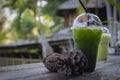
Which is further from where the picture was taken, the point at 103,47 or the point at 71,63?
the point at 103,47

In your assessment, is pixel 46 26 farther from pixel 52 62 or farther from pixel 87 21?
pixel 52 62

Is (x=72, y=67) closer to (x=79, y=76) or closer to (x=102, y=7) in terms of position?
(x=79, y=76)

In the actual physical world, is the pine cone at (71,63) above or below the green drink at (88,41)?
below

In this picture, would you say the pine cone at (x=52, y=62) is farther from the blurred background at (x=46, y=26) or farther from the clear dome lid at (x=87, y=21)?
the blurred background at (x=46, y=26)

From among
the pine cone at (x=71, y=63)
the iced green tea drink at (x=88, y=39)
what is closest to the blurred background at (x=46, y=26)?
the iced green tea drink at (x=88, y=39)

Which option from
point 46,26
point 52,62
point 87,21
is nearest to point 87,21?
point 87,21

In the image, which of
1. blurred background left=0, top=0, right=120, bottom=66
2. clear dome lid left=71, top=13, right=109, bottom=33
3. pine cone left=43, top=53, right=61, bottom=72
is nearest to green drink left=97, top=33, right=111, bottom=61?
blurred background left=0, top=0, right=120, bottom=66
